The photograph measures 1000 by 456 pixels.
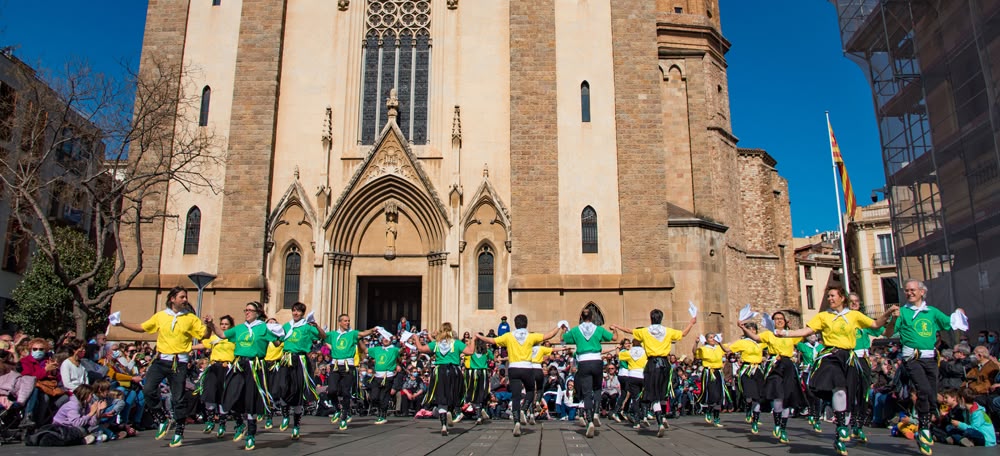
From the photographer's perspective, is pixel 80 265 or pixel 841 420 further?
pixel 80 265

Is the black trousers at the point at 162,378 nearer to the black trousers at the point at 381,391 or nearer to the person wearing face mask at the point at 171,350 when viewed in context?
the person wearing face mask at the point at 171,350

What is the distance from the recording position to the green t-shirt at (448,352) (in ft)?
42.0

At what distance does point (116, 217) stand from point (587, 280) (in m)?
13.9

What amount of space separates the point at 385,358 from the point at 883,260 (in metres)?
45.0

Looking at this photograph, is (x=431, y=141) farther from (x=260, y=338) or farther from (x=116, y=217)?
(x=260, y=338)

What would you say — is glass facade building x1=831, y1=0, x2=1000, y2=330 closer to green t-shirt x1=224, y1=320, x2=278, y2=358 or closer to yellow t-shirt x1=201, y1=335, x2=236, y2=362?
green t-shirt x1=224, y1=320, x2=278, y2=358

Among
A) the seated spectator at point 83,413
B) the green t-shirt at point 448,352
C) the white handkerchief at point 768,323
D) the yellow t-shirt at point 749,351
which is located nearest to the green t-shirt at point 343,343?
the green t-shirt at point 448,352

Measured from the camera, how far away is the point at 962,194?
783 inches

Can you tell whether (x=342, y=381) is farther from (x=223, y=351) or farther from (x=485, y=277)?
(x=485, y=277)

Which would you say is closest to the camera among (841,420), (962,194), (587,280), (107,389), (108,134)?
(841,420)

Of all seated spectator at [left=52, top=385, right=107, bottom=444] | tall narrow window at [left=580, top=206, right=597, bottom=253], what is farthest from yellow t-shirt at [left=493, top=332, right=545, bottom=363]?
tall narrow window at [left=580, top=206, right=597, bottom=253]

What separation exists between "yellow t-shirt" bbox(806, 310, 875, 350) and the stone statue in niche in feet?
57.0

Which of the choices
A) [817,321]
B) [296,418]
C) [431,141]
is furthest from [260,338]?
[431,141]

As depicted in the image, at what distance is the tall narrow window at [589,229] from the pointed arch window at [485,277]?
119 inches
